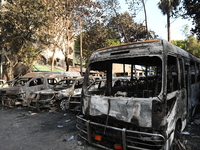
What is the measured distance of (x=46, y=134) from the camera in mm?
4613

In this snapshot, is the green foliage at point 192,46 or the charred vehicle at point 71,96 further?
the green foliage at point 192,46

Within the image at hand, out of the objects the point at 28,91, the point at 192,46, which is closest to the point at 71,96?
the point at 28,91

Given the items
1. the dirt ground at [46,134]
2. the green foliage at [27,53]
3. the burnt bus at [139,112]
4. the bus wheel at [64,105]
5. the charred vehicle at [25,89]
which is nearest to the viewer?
the burnt bus at [139,112]

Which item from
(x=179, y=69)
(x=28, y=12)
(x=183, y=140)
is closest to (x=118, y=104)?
(x=179, y=69)

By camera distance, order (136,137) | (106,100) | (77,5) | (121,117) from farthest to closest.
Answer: (77,5) → (106,100) → (121,117) → (136,137)

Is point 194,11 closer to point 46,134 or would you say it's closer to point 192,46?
point 46,134

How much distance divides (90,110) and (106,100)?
1.71ft

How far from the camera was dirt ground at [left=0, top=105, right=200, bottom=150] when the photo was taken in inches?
148

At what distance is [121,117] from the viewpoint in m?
3.06

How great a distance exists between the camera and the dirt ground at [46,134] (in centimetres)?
377

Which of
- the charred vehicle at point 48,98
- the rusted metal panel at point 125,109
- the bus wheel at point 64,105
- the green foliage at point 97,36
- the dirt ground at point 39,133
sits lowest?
the dirt ground at point 39,133

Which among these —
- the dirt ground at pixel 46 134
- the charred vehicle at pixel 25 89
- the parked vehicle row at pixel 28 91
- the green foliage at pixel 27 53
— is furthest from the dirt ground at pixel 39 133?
the green foliage at pixel 27 53

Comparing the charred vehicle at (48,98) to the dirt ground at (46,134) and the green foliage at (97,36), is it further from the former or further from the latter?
the green foliage at (97,36)

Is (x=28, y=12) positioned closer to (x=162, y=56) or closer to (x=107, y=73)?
(x=107, y=73)
